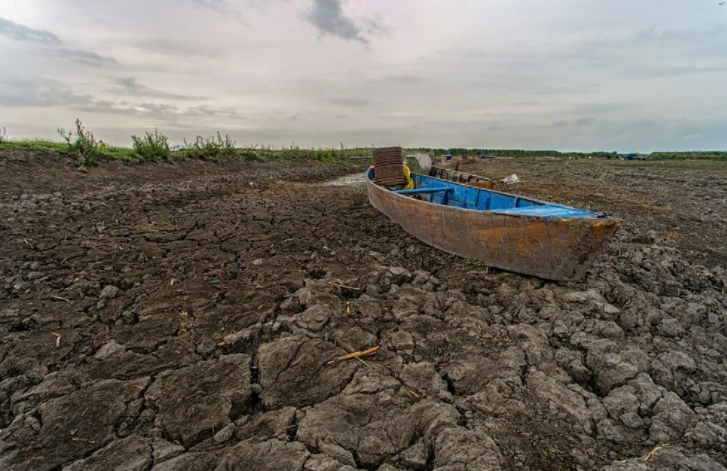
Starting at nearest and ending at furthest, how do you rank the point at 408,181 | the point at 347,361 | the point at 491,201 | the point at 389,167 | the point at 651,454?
the point at 651,454 → the point at 347,361 → the point at 491,201 → the point at 389,167 → the point at 408,181

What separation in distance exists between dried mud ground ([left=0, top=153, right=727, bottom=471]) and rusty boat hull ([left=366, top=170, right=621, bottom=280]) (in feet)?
0.64

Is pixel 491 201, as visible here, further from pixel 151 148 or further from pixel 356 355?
pixel 151 148

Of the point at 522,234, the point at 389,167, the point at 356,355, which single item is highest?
the point at 389,167

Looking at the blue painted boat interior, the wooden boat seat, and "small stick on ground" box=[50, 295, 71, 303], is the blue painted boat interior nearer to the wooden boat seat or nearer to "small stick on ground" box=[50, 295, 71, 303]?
the wooden boat seat

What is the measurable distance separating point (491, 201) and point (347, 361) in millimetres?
4227

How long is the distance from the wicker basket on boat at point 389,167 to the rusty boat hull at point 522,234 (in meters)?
3.95

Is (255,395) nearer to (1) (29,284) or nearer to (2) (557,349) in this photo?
(2) (557,349)

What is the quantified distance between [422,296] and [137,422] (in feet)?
8.52

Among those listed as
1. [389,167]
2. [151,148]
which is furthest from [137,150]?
[389,167]

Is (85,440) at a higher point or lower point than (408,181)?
lower

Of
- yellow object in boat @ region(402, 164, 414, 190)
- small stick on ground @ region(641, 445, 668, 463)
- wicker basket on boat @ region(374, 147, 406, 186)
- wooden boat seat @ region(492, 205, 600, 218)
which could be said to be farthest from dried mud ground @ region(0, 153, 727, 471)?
yellow object in boat @ region(402, 164, 414, 190)

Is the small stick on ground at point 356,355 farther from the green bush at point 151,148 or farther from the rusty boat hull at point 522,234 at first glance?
the green bush at point 151,148

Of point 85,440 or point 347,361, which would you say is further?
point 347,361

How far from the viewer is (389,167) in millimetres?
9352
